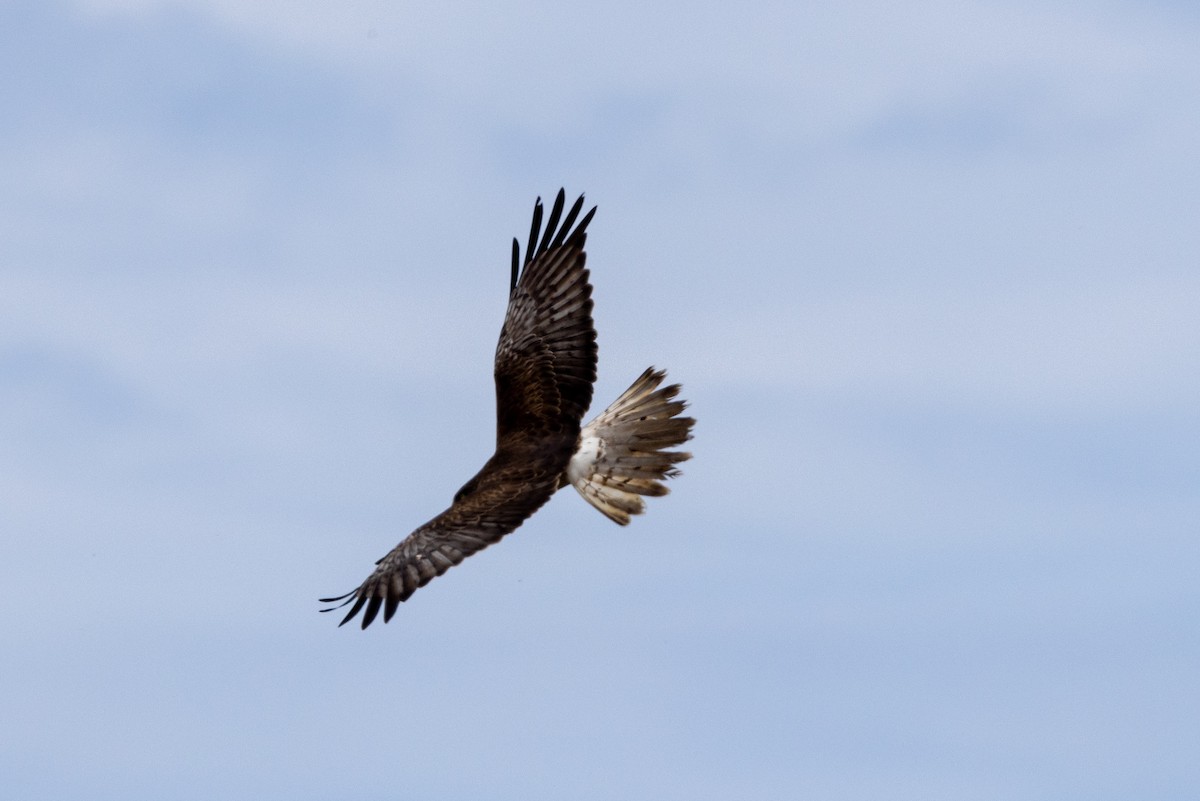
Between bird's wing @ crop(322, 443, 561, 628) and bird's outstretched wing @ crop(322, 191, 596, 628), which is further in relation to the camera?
bird's outstretched wing @ crop(322, 191, 596, 628)

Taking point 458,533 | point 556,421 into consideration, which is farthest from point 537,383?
point 458,533

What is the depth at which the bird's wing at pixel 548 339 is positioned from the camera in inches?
765

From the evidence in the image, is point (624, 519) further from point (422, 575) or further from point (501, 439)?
point (422, 575)

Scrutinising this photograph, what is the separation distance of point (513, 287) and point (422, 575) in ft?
13.8

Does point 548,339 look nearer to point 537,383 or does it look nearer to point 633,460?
point 537,383

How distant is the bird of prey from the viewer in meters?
17.8

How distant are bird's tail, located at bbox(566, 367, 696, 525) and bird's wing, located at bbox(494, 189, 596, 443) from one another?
1.15 feet

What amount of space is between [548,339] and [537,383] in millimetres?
477

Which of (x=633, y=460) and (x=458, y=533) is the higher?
(x=633, y=460)

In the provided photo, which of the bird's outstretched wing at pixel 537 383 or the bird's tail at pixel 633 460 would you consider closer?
the bird's outstretched wing at pixel 537 383

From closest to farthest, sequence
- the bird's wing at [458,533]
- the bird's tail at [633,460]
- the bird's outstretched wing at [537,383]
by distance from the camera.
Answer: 1. the bird's wing at [458,533]
2. the bird's outstretched wing at [537,383]
3. the bird's tail at [633,460]

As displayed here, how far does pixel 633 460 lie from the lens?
62.7ft

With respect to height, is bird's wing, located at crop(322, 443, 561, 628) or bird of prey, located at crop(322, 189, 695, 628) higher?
bird of prey, located at crop(322, 189, 695, 628)

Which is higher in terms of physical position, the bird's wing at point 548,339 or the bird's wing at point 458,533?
the bird's wing at point 548,339
